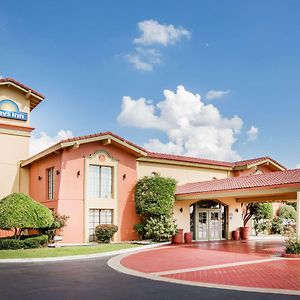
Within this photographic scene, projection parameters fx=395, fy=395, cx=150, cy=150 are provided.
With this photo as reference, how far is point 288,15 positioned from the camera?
693 inches

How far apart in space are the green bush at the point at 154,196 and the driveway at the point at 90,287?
412 inches

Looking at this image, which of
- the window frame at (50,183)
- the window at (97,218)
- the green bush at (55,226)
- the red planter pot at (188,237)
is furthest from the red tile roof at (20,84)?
the red planter pot at (188,237)

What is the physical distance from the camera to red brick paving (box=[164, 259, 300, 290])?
10.6 metres

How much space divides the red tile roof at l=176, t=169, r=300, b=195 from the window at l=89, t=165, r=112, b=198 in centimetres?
439

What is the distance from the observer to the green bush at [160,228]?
2316 centimetres

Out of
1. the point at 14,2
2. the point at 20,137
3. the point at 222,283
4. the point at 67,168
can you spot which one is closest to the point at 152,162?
the point at 67,168

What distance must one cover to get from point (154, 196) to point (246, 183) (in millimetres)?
5565

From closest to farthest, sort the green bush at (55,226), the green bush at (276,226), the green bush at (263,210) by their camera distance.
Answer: the green bush at (55,226)
the green bush at (263,210)
the green bush at (276,226)

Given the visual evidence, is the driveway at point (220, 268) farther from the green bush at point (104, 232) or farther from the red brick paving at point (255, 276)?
the green bush at point (104, 232)

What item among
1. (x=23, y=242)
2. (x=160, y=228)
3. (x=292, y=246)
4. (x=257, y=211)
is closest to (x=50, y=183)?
(x=23, y=242)

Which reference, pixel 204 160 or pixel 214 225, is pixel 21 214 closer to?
pixel 214 225

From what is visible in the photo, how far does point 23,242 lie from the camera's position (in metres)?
18.4

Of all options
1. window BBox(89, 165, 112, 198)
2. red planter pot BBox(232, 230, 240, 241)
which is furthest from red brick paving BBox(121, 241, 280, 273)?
red planter pot BBox(232, 230, 240, 241)

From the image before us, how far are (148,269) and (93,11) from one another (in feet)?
35.8
